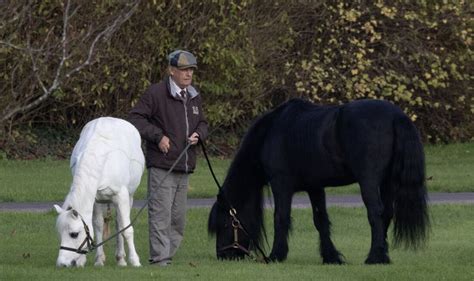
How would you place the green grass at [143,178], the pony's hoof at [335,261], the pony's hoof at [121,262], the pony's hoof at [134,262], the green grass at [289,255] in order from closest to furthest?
the green grass at [289,255]
the pony's hoof at [134,262]
the pony's hoof at [121,262]
the pony's hoof at [335,261]
the green grass at [143,178]

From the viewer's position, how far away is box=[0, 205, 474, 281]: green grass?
36.7 feet

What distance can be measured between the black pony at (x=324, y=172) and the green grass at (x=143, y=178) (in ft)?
24.0

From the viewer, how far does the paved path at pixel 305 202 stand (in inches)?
728

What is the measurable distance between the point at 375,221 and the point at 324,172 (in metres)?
0.72

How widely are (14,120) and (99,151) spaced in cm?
1542

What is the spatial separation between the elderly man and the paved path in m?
5.69

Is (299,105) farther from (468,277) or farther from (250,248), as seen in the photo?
(468,277)

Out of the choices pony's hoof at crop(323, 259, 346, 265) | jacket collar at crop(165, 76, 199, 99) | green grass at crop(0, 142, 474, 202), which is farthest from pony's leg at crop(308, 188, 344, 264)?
green grass at crop(0, 142, 474, 202)

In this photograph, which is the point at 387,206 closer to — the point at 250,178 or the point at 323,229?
the point at 323,229

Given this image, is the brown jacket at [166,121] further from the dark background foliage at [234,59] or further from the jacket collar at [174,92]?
the dark background foliage at [234,59]

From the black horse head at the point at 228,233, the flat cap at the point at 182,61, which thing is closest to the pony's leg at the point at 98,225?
the black horse head at the point at 228,233

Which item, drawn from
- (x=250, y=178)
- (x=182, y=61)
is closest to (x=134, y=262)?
(x=250, y=178)

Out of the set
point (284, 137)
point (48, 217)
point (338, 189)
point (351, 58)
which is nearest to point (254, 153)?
point (284, 137)

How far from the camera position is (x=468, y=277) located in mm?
11195
